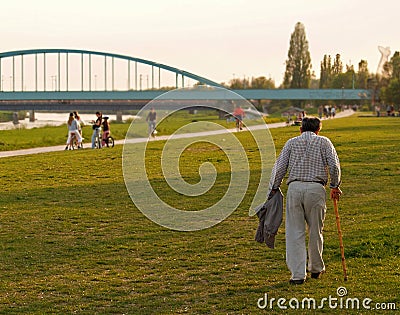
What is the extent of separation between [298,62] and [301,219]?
122268mm

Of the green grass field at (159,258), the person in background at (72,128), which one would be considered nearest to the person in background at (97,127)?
the person in background at (72,128)

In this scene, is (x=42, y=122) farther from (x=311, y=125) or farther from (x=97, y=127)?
(x=311, y=125)

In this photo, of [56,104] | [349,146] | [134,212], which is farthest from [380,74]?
[134,212]

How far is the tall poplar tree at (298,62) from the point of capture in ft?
419

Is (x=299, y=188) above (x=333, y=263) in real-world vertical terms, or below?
above

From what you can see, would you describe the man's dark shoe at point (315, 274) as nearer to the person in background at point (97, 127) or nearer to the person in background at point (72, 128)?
the person in background at point (97, 127)

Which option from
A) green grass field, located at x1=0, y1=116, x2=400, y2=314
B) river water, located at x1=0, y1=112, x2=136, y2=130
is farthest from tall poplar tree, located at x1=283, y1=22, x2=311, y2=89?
green grass field, located at x1=0, y1=116, x2=400, y2=314

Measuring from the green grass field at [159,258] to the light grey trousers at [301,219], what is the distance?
0.24 meters

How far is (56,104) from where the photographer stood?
99.0 metres

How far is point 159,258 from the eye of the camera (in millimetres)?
10148

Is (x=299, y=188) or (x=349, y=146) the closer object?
(x=299, y=188)

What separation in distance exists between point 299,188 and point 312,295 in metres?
1.09

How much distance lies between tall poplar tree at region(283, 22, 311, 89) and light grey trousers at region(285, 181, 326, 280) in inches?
4732

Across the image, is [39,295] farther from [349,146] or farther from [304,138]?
A: [349,146]
